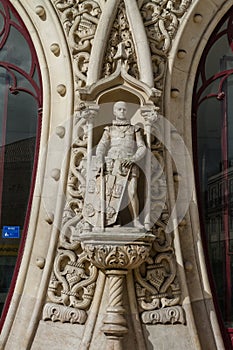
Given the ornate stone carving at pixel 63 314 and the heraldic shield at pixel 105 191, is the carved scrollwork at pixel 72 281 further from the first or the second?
the heraldic shield at pixel 105 191

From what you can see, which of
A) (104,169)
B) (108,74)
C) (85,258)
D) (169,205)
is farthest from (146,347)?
(108,74)

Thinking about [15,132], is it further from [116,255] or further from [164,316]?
[164,316]

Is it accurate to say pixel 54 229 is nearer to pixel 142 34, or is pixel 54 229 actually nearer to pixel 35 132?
pixel 35 132

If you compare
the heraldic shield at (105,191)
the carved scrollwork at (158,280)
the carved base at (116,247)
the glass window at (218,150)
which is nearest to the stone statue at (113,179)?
the heraldic shield at (105,191)

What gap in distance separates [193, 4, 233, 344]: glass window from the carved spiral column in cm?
123

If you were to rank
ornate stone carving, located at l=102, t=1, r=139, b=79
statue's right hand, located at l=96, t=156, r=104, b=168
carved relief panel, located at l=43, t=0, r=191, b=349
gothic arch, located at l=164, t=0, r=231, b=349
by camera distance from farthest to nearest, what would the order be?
ornate stone carving, located at l=102, t=1, r=139, b=79 → gothic arch, located at l=164, t=0, r=231, b=349 → statue's right hand, located at l=96, t=156, r=104, b=168 → carved relief panel, located at l=43, t=0, r=191, b=349

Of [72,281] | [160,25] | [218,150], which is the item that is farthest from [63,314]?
[160,25]

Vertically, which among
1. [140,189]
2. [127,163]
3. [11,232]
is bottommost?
[11,232]

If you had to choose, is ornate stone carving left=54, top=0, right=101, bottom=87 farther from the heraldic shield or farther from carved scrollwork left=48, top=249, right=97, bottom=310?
carved scrollwork left=48, top=249, right=97, bottom=310

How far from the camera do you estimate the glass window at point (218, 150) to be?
227 inches

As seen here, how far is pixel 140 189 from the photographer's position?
5387mm

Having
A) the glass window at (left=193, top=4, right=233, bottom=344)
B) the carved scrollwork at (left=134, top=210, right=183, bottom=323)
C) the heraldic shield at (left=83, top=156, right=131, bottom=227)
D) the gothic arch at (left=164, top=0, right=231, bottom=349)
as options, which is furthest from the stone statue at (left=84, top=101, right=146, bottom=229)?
the glass window at (left=193, top=4, right=233, bottom=344)

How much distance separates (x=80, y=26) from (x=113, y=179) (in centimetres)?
Answer: 181

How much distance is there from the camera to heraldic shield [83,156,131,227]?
504cm
